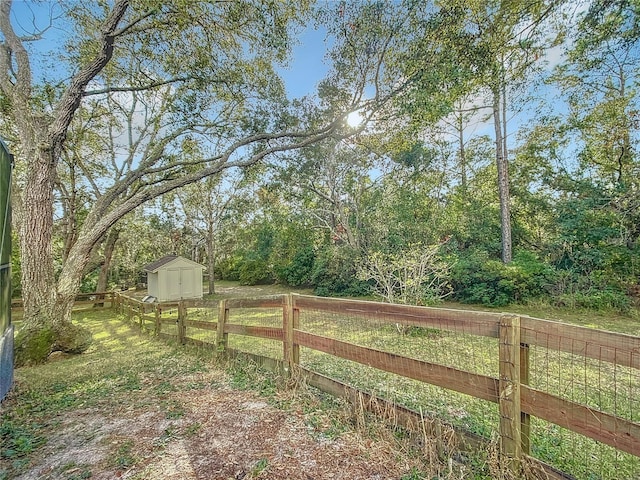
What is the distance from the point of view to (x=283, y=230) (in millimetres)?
19094

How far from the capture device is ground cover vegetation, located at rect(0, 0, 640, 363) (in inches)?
265

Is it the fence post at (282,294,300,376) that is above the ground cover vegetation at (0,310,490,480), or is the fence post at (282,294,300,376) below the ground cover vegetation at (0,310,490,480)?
above

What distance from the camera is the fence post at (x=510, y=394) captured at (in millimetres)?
1750

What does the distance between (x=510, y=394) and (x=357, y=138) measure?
31.9ft

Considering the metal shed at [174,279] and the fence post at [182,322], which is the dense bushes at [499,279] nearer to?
the fence post at [182,322]

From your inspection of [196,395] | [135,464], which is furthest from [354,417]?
[196,395]

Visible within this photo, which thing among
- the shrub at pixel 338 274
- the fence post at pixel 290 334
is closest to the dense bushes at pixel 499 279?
the shrub at pixel 338 274

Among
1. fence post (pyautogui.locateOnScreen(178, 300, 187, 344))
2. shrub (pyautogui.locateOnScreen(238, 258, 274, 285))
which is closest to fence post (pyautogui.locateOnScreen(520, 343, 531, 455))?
fence post (pyautogui.locateOnScreen(178, 300, 187, 344))

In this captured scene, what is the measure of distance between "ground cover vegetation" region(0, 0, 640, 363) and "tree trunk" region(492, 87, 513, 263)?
0.10 meters

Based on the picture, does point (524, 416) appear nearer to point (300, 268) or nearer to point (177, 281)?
point (177, 281)

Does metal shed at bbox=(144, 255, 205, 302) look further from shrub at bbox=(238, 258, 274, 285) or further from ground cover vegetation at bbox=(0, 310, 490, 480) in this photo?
ground cover vegetation at bbox=(0, 310, 490, 480)

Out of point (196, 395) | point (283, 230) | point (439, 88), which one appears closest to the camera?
point (196, 395)

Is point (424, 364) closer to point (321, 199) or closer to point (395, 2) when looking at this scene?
point (395, 2)

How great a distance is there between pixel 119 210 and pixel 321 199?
10.2 meters
